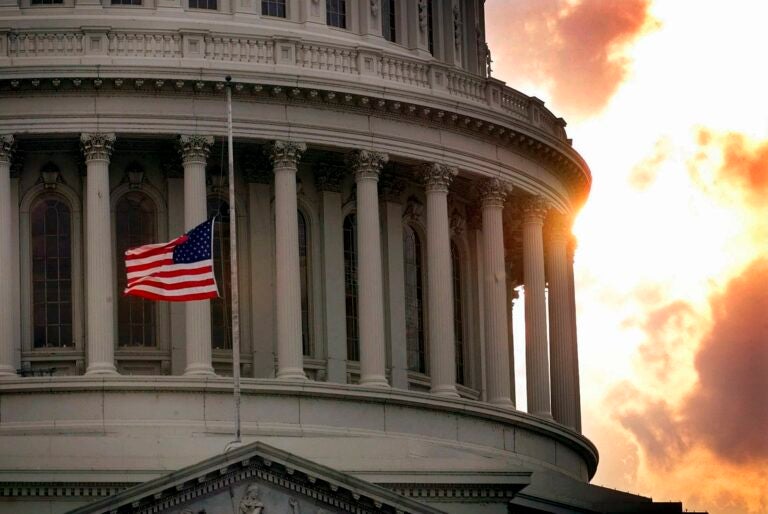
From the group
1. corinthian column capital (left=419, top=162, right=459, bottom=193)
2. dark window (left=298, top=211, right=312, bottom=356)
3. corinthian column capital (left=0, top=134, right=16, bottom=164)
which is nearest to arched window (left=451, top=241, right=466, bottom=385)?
corinthian column capital (left=419, top=162, right=459, bottom=193)

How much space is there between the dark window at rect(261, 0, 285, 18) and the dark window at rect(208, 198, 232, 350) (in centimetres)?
584

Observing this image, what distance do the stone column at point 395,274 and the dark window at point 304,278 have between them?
2574 mm

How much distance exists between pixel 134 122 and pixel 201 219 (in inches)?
126

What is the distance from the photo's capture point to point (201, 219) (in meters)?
85.6

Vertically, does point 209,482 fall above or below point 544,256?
below

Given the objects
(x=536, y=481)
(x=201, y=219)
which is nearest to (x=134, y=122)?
(x=201, y=219)

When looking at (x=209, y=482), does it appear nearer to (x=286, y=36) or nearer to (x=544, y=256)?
(x=286, y=36)

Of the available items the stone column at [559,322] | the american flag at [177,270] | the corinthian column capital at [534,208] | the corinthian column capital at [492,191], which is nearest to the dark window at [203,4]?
the corinthian column capital at [492,191]

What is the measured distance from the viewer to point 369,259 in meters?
88.0

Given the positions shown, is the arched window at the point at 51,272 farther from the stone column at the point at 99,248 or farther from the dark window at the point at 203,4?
the dark window at the point at 203,4

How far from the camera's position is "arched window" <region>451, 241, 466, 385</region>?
304 feet

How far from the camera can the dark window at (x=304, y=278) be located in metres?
88.6

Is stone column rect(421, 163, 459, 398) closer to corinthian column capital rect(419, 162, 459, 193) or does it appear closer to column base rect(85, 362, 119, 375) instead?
corinthian column capital rect(419, 162, 459, 193)

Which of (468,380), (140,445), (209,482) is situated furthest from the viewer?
(468,380)
